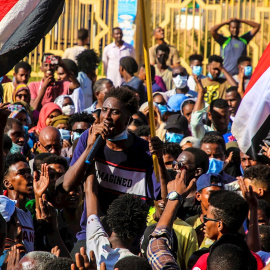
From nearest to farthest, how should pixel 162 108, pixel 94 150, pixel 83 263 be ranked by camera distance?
pixel 83 263
pixel 94 150
pixel 162 108

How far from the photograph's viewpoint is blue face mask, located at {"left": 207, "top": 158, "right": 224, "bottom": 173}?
9.10 meters

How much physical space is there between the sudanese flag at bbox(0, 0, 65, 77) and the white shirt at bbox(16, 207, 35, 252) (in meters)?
1.42

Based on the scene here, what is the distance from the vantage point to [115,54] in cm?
1498

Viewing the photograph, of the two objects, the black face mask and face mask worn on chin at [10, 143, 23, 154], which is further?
the black face mask

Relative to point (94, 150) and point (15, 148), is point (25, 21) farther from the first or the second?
point (15, 148)

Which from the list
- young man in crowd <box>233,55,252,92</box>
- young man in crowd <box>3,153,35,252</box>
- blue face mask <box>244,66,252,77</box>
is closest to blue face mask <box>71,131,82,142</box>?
young man in crowd <box>3,153,35,252</box>

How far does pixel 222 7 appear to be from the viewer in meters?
18.0

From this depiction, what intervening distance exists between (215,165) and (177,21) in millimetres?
9373

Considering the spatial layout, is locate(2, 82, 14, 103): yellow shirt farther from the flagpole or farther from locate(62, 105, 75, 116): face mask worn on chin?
the flagpole

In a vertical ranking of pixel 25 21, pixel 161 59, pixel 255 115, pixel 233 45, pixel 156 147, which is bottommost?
pixel 161 59

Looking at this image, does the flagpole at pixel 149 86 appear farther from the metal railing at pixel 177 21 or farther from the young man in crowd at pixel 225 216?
the metal railing at pixel 177 21

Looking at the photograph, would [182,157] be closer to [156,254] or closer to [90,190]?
[90,190]

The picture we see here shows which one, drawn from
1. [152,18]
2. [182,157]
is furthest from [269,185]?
[152,18]

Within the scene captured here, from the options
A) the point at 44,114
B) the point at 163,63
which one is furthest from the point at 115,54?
the point at 44,114
